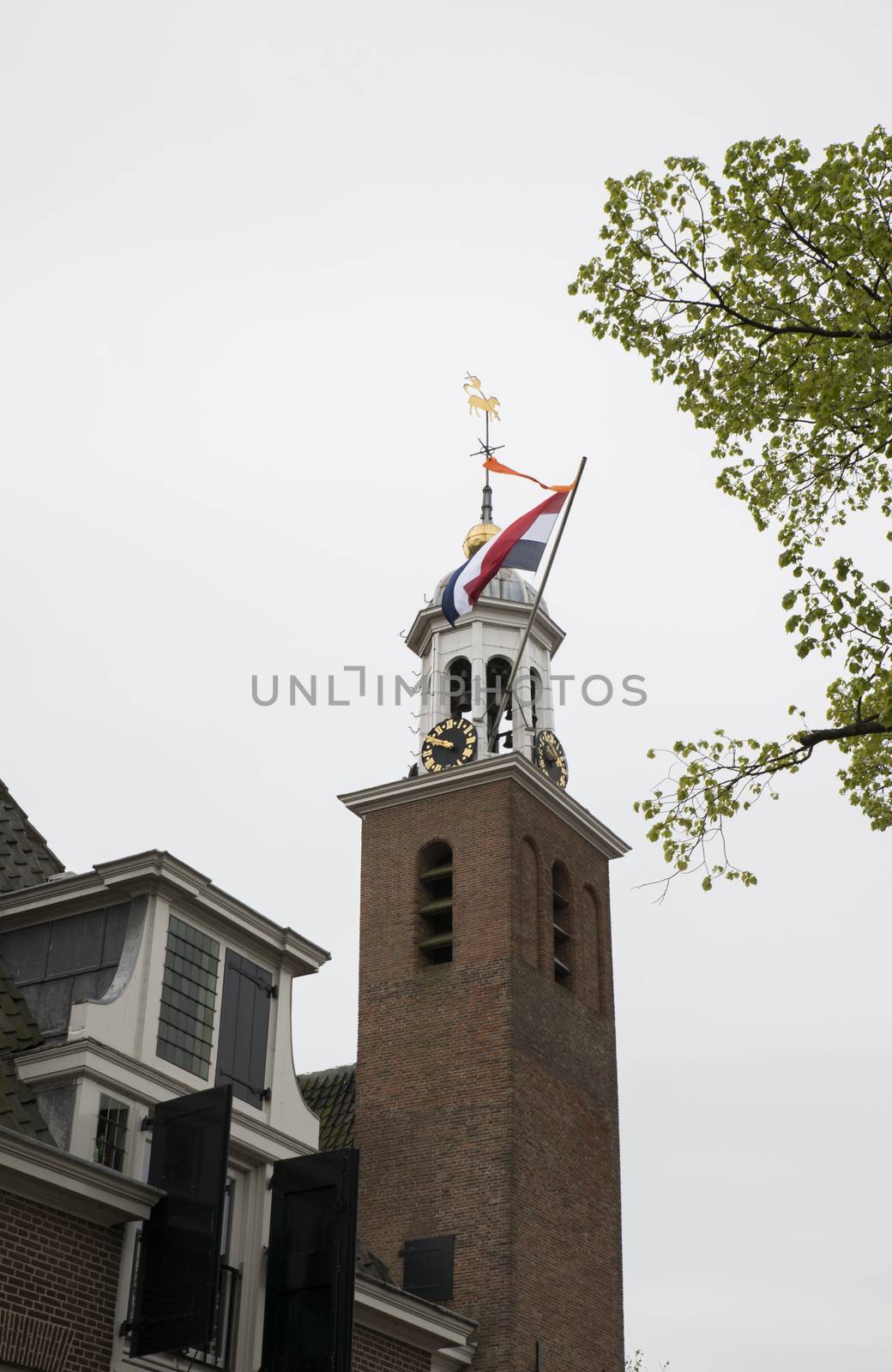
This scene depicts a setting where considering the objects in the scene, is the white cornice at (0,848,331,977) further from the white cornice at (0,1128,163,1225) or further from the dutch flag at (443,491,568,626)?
the dutch flag at (443,491,568,626)

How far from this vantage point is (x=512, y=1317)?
2541cm

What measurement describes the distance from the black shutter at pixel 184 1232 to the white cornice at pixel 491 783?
13943 mm

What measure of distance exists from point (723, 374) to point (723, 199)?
1481 mm

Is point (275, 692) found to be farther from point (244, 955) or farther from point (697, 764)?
point (697, 764)

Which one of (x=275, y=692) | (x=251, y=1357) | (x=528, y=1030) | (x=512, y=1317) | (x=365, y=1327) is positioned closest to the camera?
(x=251, y=1357)

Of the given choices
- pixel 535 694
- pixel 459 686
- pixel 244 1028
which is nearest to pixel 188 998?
pixel 244 1028

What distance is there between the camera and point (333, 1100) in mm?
31031

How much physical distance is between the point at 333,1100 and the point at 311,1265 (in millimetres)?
12544

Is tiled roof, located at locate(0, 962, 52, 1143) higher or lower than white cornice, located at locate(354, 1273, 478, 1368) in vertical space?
higher

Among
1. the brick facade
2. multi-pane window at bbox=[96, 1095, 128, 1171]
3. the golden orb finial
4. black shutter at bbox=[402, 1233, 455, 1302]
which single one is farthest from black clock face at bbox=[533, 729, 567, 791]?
multi-pane window at bbox=[96, 1095, 128, 1171]

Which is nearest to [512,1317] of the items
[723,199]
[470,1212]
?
[470,1212]

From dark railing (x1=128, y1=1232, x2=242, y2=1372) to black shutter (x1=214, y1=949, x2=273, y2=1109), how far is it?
2.02 meters

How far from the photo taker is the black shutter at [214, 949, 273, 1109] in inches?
782

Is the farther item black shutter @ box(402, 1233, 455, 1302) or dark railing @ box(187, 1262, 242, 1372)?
black shutter @ box(402, 1233, 455, 1302)
